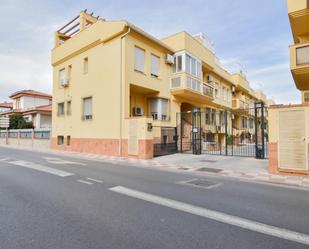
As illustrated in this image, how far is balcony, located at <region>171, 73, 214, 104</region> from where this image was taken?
57.4ft

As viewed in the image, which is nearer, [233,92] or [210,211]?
[210,211]

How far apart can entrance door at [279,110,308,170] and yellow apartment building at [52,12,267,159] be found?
19.6ft

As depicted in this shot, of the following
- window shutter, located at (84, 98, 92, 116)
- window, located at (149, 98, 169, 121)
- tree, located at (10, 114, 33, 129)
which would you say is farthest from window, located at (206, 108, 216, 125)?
tree, located at (10, 114, 33, 129)

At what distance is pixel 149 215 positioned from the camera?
4191 mm

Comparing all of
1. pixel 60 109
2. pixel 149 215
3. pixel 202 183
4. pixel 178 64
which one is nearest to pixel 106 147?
pixel 60 109

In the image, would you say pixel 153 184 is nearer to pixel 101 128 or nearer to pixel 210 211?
pixel 210 211

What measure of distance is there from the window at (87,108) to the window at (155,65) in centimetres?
516

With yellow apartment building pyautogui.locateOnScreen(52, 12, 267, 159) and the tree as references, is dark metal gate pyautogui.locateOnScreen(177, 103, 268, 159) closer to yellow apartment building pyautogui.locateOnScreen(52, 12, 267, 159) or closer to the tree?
yellow apartment building pyautogui.locateOnScreen(52, 12, 267, 159)

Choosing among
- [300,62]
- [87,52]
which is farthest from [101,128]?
[300,62]

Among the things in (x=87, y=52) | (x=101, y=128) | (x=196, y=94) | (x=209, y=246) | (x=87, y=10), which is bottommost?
(x=209, y=246)

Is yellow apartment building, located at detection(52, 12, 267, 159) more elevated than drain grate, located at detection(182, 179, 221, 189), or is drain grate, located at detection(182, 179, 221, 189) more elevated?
yellow apartment building, located at detection(52, 12, 267, 159)

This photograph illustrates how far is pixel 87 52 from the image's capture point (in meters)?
17.6

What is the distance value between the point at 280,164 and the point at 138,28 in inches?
457

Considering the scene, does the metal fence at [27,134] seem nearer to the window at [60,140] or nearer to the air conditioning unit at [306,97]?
the window at [60,140]
